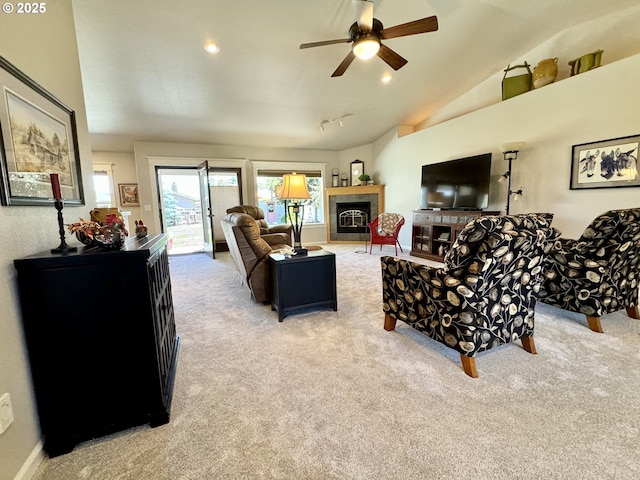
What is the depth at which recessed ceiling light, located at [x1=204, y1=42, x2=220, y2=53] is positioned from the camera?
3.08 meters

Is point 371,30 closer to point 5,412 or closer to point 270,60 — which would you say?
point 270,60

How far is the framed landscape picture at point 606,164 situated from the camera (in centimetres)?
289

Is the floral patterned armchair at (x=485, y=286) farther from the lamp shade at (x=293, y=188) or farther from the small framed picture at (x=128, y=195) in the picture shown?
the small framed picture at (x=128, y=195)

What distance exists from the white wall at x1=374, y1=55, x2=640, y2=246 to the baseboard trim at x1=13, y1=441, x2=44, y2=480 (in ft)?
16.4

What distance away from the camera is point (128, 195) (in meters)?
6.28

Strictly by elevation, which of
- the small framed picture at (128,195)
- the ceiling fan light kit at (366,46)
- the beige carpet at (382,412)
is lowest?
the beige carpet at (382,412)

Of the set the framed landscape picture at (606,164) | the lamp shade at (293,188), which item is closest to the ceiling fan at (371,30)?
the lamp shade at (293,188)

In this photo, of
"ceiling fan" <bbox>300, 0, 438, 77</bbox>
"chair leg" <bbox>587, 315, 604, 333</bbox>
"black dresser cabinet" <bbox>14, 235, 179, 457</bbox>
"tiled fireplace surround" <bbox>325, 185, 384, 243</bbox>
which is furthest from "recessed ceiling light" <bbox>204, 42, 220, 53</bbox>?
"chair leg" <bbox>587, 315, 604, 333</bbox>

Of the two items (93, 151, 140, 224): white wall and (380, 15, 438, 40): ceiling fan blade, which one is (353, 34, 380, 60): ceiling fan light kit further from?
(93, 151, 140, 224): white wall

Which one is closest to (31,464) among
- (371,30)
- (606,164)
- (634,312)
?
(371,30)

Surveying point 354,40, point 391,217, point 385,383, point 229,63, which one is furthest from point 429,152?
point 385,383

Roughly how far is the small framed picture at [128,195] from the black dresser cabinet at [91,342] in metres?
5.94

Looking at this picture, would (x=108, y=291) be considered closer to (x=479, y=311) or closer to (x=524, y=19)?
(x=479, y=311)

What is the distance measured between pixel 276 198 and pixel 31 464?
585 cm
